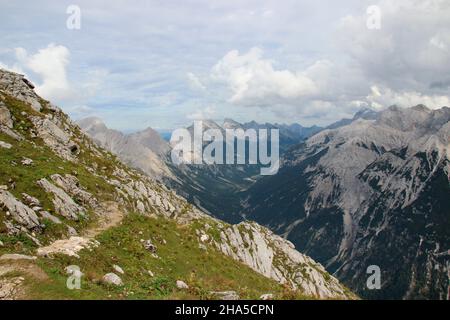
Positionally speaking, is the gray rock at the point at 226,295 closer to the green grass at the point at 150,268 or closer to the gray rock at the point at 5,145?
the green grass at the point at 150,268

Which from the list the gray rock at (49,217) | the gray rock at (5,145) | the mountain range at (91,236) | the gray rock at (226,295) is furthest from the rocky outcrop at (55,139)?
the gray rock at (226,295)

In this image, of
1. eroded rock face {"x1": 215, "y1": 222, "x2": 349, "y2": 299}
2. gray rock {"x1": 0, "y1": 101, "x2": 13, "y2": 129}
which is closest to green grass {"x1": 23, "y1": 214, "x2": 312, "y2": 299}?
eroded rock face {"x1": 215, "y1": 222, "x2": 349, "y2": 299}

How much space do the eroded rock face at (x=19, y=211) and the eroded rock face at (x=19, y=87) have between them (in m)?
54.7

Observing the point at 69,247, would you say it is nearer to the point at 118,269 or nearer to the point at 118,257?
the point at 118,269

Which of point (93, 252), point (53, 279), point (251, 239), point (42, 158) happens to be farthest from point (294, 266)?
point (53, 279)

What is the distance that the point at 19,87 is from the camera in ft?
311

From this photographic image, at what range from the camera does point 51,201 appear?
47844mm

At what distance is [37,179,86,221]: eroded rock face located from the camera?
4854 cm

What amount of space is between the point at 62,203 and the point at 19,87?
5823 cm

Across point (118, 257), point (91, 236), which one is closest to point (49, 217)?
point (91, 236)

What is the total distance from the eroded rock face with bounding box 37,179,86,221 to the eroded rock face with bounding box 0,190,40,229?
570cm

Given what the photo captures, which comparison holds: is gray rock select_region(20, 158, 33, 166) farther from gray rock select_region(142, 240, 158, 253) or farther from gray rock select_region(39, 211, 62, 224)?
gray rock select_region(142, 240, 158, 253)
